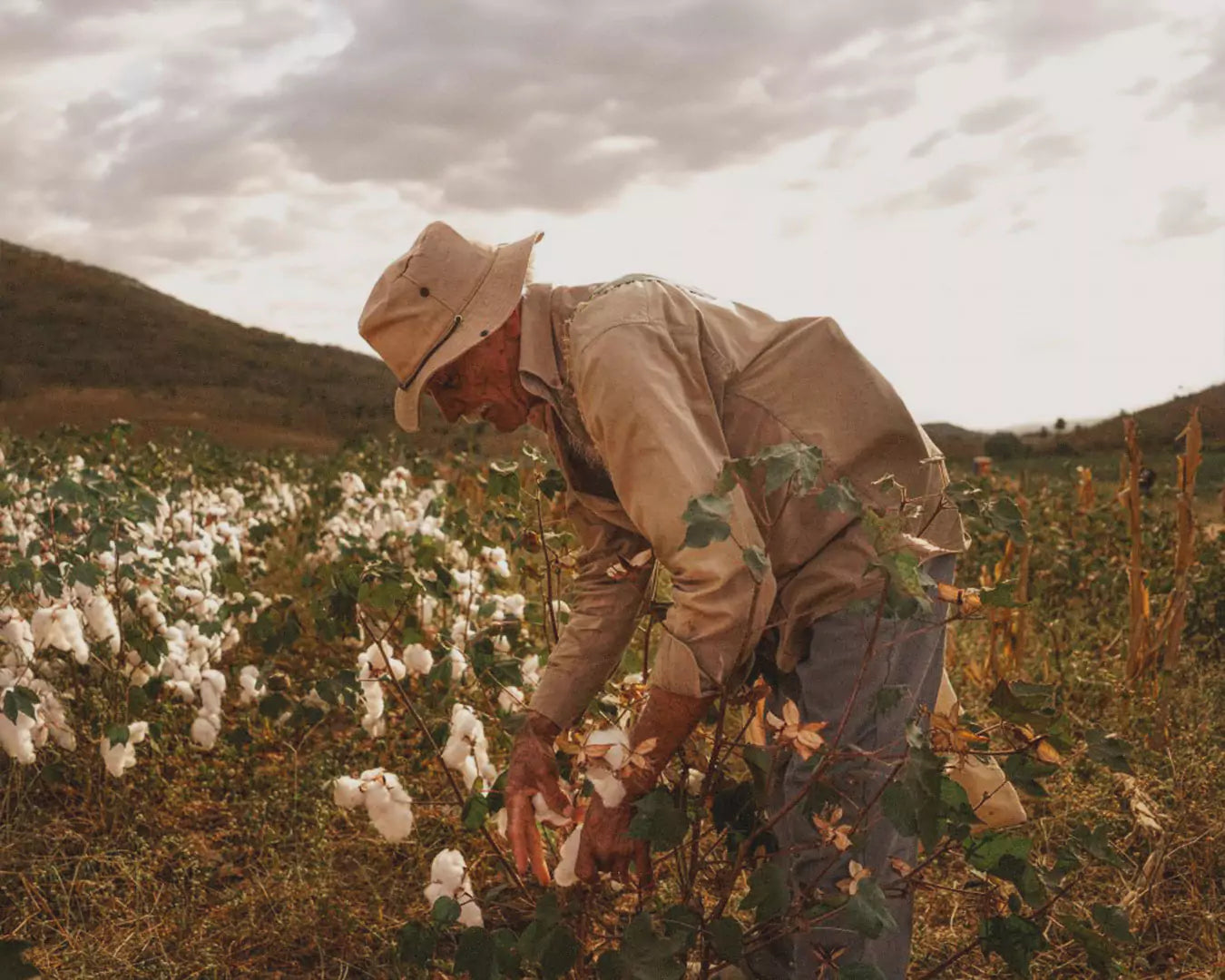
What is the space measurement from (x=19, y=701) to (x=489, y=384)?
1.50 metres

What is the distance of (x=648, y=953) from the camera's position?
1594mm

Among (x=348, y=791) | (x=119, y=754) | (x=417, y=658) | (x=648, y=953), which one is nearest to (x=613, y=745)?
(x=648, y=953)

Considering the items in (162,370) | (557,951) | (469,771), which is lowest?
(557,951)

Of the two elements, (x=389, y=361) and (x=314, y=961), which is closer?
(x=389, y=361)

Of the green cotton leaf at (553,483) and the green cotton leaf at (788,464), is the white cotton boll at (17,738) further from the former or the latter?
the green cotton leaf at (788,464)

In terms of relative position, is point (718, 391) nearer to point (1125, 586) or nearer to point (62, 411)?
point (1125, 586)

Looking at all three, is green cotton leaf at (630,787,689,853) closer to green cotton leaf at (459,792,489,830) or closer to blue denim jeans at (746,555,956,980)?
blue denim jeans at (746,555,956,980)

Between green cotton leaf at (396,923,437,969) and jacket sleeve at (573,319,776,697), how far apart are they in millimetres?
664

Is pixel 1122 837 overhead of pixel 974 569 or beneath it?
beneath

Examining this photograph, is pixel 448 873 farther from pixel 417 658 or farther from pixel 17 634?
pixel 17 634

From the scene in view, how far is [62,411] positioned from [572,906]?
23774 mm

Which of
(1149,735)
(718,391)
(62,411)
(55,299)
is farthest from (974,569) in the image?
(55,299)

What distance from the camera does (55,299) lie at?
32.9 meters

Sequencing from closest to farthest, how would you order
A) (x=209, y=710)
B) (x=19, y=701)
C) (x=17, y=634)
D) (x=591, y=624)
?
(x=591, y=624)
(x=19, y=701)
(x=17, y=634)
(x=209, y=710)
